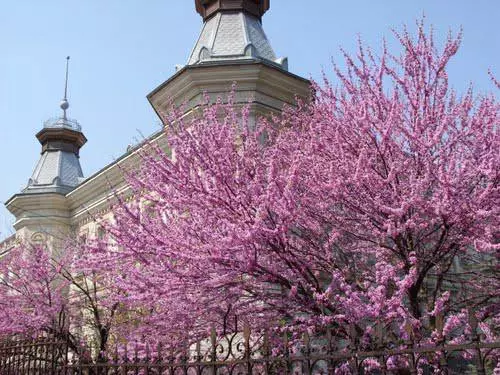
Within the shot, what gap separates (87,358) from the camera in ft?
21.5

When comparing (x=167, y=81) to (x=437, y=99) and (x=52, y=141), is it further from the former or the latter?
(x=52, y=141)

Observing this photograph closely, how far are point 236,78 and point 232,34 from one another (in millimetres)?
2973

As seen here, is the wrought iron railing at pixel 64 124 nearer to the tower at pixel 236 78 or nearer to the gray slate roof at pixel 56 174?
the gray slate roof at pixel 56 174

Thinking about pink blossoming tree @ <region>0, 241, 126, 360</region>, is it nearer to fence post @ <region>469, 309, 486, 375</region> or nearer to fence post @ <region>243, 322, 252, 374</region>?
fence post @ <region>243, 322, 252, 374</region>

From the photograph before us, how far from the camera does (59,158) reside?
2742 cm

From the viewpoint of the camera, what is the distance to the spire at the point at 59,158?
81.4 ft

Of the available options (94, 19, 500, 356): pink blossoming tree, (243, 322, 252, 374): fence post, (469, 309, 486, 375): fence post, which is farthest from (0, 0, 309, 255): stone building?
(469, 309, 486, 375): fence post

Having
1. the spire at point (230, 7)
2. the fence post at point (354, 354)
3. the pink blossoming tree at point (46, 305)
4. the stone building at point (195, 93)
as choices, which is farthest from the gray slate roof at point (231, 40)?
the fence post at point (354, 354)

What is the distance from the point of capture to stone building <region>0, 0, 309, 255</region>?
41.3ft

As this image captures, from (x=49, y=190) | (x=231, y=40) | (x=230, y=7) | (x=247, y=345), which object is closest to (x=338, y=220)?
(x=247, y=345)

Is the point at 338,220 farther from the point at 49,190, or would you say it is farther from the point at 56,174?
the point at 56,174

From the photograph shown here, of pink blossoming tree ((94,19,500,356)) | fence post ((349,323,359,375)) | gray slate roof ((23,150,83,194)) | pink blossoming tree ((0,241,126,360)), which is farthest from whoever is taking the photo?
gray slate roof ((23,150,83,194))

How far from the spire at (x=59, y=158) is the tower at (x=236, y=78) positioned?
13.0 metres

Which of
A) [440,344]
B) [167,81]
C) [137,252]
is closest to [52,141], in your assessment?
[167,81]
